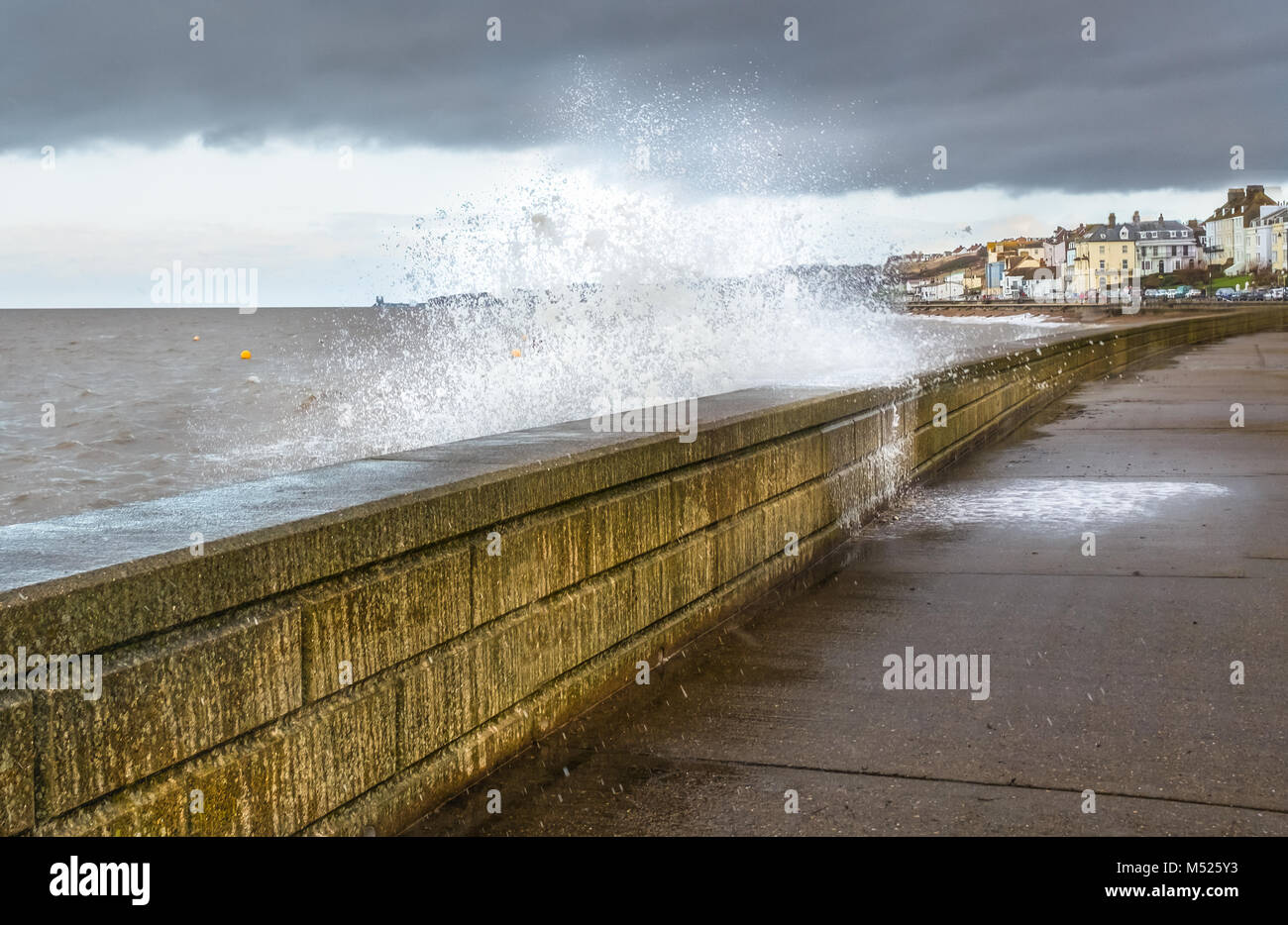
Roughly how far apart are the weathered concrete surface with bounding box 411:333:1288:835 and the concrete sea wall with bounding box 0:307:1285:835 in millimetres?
256

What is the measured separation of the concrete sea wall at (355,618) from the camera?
2.58 meters

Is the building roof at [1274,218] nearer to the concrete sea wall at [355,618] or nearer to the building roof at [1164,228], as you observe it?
the building roof at [1164,228]

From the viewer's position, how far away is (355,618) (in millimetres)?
3369

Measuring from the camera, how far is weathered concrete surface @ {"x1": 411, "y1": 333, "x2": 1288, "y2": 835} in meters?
3.68

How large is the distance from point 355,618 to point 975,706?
7.89 feet

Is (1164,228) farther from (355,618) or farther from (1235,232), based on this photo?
(355,618)

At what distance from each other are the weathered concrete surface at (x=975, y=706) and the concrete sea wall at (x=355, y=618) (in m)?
0.26

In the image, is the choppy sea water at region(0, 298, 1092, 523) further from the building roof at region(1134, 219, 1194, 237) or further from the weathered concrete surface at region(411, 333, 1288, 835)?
the building roof at region(1134, 219, 1194, 237)

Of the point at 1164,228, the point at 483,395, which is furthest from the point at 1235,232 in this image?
the point at 483,395

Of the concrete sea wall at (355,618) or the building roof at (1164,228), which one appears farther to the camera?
the building roof at (1164,228)

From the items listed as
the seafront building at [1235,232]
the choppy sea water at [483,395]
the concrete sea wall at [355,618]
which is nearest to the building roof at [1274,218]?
the seafront building at [1235,232]
